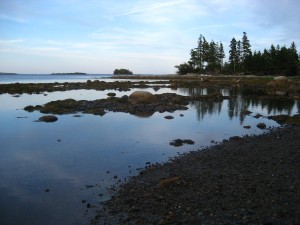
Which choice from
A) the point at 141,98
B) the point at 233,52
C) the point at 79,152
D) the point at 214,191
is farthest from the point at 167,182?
the point at 233,52

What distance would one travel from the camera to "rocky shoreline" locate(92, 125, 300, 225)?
8.80 m

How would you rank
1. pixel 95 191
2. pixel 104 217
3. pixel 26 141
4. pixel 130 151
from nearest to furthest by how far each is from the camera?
1. pixel 104 217
2. pixel 95 191
3. pixel 130 151
4. pixel 26 141

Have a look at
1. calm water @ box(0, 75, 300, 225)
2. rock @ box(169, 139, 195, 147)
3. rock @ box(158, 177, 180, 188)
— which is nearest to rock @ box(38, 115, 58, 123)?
calm water @ box(0, 75, 300, 225)

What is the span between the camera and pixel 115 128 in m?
23.9

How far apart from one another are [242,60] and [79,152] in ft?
331

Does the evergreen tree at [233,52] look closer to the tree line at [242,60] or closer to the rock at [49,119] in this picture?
the tree line at [242,60]

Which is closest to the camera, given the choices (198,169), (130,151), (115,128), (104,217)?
(104,217)

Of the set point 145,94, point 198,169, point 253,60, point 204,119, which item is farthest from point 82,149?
point 253,60

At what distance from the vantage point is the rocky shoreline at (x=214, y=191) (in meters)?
8.80

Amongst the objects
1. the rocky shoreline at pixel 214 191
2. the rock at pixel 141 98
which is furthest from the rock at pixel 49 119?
the rocky shoreline at pixel 214 191

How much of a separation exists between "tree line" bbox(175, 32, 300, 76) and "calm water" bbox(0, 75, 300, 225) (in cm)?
6326

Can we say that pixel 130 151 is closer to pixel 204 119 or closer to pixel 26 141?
pixel 26 141

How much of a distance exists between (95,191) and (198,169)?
4.45 meters

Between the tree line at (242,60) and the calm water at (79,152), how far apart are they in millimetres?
63261
